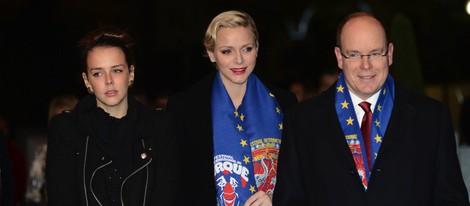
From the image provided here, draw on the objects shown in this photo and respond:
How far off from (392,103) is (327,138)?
1.28ft

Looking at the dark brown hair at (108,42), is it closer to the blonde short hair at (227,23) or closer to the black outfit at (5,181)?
the blonde short hair at (227,23)

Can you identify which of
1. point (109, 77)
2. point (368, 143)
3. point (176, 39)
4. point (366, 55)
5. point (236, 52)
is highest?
point (176, 39)

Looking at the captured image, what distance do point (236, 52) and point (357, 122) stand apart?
1.05 metres

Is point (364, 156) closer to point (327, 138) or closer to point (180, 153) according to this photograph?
point (327, 138)

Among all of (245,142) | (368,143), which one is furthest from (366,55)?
(245,142)

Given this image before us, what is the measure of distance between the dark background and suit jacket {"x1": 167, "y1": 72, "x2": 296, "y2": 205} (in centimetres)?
930

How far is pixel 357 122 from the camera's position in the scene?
218 inches

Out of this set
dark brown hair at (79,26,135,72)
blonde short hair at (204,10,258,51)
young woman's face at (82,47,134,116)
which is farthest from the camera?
blonde short hair at (204,10,258,51)

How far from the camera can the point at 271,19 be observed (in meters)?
26.2

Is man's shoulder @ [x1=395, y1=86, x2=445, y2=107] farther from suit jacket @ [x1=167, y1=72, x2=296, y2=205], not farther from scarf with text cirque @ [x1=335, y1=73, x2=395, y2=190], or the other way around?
suit jacket @ [x1=167, y1=72, x2=296, y2=205]

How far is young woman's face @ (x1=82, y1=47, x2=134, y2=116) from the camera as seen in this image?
231 inches

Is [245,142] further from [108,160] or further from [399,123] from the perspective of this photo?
[399,123]

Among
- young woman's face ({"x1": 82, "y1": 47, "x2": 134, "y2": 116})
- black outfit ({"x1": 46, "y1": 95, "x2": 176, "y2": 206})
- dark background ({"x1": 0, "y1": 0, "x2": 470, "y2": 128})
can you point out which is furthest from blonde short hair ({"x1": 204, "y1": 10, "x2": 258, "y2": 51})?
dark background ({"x1": 0, "y1": 0, "x2": 470, "y2": 128})

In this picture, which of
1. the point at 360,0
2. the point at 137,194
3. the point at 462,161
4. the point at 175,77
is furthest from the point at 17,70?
the point at 137,194
